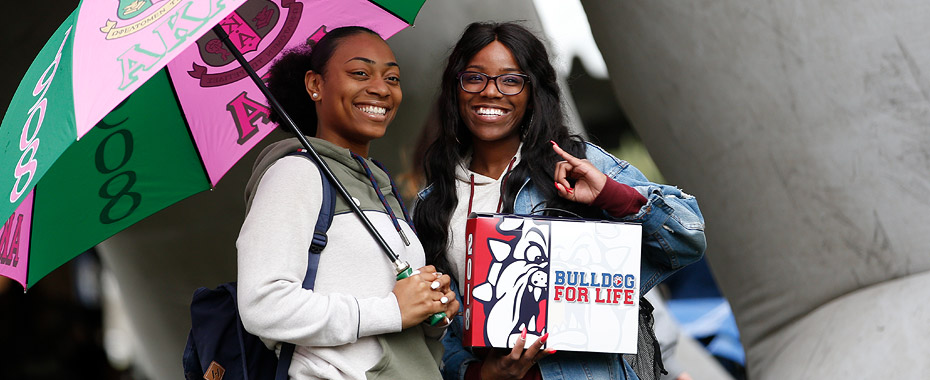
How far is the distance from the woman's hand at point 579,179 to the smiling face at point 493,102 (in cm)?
24

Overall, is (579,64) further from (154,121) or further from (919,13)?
(154,121)

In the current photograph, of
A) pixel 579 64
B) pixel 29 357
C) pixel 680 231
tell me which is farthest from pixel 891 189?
pixel 29 357

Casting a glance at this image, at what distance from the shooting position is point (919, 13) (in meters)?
2.86

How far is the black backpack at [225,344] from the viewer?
2035 mm

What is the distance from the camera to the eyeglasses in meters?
2.37

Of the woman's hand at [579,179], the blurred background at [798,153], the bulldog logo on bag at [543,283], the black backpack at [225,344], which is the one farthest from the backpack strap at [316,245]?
the blurred background at [798,153]

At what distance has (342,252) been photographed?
1977mm

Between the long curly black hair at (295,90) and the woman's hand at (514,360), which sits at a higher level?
the long curly black hair at (295,90)

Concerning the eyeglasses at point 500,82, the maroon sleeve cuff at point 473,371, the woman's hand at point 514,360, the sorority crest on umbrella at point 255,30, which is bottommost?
the maroon sleeve cuff at point 473,371

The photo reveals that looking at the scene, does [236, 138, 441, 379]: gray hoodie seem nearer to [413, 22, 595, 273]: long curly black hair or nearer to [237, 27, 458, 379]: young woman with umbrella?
[237, 27, 458, 379]: young woman with umbrella

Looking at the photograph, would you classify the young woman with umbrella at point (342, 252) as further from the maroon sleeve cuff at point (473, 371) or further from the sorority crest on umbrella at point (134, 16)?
the sorority crest on umbrella at point (134, 16)

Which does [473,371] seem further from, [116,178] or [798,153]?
[798,153]

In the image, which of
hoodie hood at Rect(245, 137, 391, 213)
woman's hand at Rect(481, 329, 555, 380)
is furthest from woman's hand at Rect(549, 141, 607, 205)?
hoodie hood at Rect(245, 137, 391, 213)

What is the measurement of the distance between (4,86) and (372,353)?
3.81 meters
